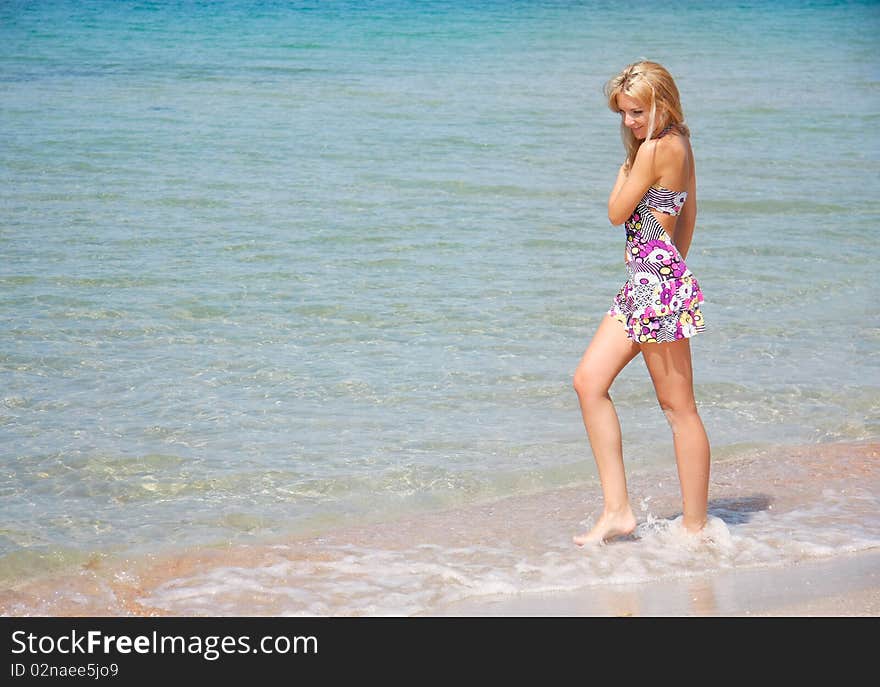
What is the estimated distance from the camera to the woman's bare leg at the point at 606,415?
14.4 feet

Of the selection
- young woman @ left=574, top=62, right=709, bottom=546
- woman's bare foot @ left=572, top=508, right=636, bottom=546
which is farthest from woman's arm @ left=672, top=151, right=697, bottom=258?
woman's bare foot @ left=572, top=508, right=636, bottom=546

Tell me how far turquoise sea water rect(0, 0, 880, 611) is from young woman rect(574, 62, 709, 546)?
103 cm

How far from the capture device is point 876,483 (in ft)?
17.4

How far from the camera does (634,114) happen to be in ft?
13.5

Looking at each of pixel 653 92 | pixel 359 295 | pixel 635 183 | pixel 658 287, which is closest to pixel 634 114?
pixel 653 92

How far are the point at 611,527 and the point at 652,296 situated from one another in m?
0.94

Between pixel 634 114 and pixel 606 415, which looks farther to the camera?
pixel 606 415

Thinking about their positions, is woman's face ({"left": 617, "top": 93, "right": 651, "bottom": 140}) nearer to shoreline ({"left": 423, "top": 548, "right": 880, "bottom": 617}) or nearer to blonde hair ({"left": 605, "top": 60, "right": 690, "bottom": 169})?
blonde hair ({"left": 605, "top": 60, "right": 690, "bottom": 169})

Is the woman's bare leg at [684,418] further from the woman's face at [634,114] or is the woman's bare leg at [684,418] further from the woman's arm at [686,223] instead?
the woman's face at [634,114]

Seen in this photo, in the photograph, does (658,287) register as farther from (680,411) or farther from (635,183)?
(680,411)

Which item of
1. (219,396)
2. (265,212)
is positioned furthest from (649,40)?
(219,396)

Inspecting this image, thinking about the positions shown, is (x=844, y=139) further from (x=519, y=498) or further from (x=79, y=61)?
(x=79, y=61)

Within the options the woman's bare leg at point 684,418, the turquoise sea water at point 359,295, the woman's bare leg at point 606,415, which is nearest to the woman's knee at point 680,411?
the woman's bare leg at point 684,418

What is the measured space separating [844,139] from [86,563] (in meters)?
12.7
